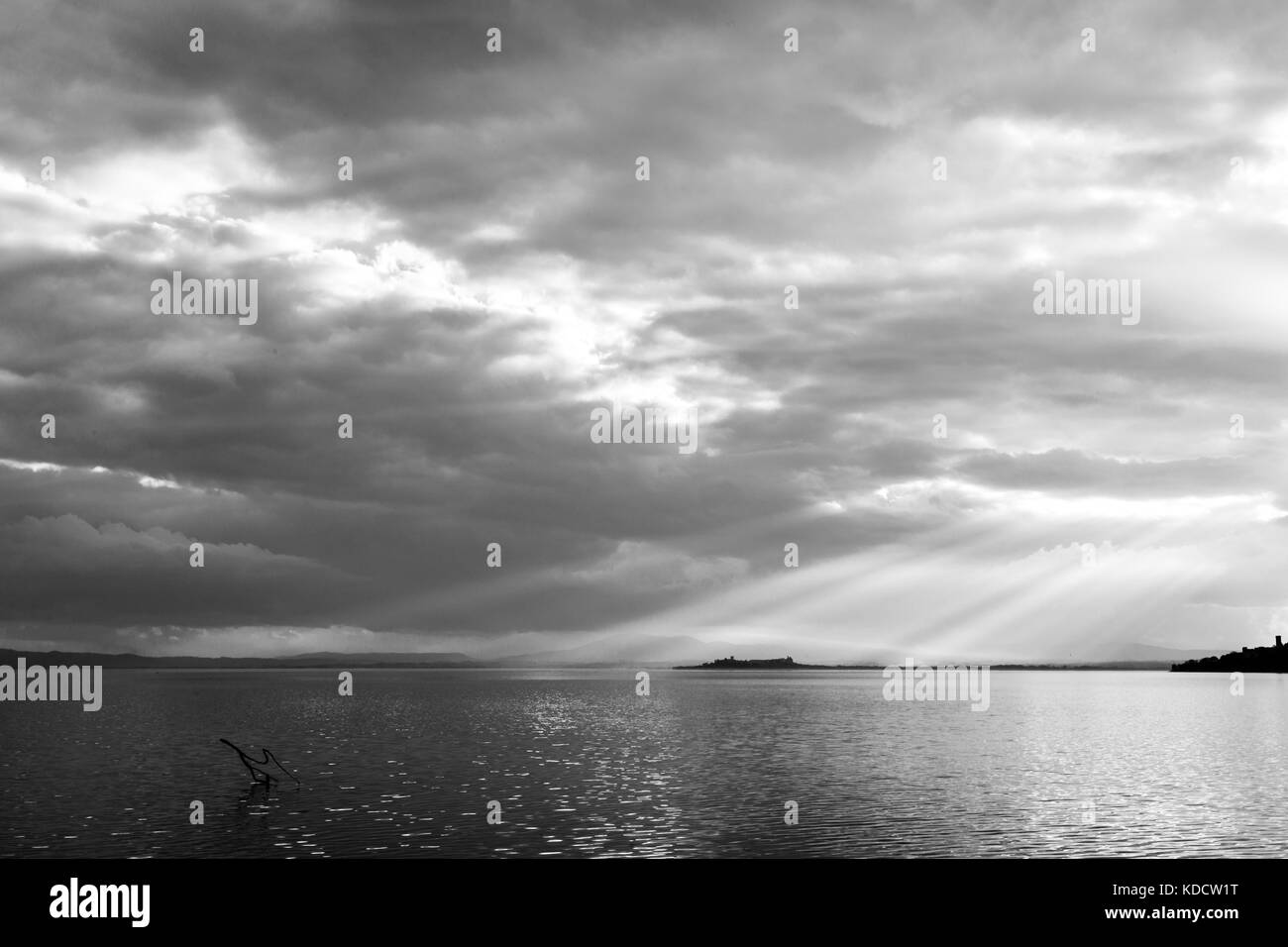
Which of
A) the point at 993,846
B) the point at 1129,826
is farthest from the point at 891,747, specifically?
the point at 993,846

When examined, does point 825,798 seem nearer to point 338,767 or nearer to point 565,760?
point 565,760

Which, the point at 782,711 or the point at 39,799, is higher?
the point at 39,799

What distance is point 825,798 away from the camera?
70.2 metres

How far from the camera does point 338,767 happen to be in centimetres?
9200

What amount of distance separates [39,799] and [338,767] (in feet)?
83.3

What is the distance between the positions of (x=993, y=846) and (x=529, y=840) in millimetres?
25766
